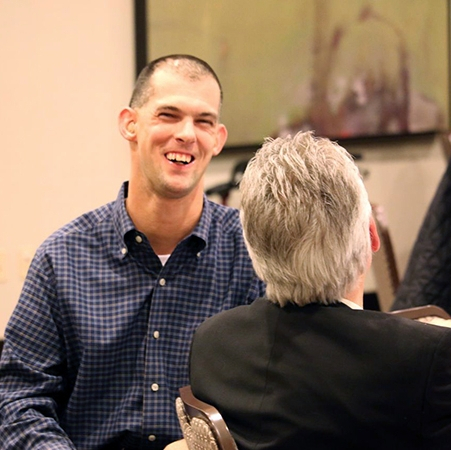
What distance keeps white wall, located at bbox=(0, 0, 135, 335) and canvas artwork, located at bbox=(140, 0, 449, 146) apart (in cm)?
20

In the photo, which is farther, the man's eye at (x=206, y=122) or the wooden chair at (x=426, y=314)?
the man's eye at (x=206, y=122)

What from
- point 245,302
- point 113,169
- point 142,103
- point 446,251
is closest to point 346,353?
point 245,302

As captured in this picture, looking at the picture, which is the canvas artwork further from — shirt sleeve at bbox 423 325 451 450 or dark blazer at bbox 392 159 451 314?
shirt sleeve at bbox 423 325 451 450

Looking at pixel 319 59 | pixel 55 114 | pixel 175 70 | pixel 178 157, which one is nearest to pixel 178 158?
pixel 178 157

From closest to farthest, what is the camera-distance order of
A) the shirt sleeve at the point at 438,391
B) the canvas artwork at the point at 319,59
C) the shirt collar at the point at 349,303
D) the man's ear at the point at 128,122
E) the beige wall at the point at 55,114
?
the shirt sleeve at the point at 438,391
the shirt collar at the point at 349,303
the man's ear at the point at 128,122
the beige wall at the point at 55,114
the canvas artwork at the point at 319,59

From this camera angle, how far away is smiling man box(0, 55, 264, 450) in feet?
5.85

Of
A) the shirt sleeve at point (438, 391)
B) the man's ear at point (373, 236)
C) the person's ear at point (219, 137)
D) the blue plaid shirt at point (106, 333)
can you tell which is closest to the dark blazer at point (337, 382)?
Result: the shirt sleeve at point (438, 391)

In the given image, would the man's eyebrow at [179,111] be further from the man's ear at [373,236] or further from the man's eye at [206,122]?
the man's ear at [373,236]

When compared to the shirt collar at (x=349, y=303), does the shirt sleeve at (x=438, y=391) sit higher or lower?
lower

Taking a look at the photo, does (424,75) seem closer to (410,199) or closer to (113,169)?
(410,199)

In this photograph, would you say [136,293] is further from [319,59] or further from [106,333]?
[319,59]

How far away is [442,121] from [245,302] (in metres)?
2.55

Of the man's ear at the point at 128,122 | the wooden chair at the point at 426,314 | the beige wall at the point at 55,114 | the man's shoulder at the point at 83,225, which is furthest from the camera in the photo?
the beige wall at the point at 55,114

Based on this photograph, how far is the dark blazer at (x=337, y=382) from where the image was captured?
122cm
